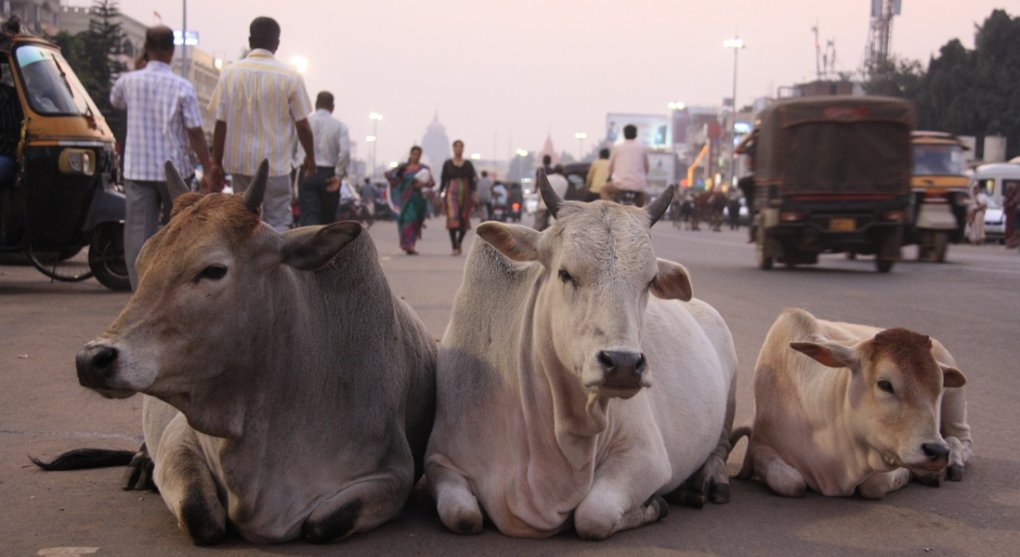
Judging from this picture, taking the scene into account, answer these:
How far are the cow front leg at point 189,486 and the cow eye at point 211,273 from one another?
2.48 ft

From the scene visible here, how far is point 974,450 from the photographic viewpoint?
655cm

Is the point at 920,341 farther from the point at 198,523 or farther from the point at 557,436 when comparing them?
the point at 198,523

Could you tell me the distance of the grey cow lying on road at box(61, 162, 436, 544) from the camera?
4379 mm

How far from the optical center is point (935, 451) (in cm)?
514

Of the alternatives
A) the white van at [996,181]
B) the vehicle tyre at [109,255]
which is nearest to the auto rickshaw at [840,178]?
the vehicle tyre at [109,255]

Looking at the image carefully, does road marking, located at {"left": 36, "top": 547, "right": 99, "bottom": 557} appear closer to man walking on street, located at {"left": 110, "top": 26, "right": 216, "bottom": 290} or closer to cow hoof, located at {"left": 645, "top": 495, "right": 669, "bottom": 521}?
cow hoof, located at {"left": 645, "top": 495, "right": 669, "bottom": 521}

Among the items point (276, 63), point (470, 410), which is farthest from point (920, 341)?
point (276, 63)

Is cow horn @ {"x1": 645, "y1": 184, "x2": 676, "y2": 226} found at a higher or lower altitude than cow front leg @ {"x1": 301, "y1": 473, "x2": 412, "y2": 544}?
higher

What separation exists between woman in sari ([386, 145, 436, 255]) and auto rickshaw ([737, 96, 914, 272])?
5882mm

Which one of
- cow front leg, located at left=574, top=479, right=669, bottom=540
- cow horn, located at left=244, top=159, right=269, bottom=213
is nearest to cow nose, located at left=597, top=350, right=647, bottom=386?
cow front leg, located at left=574, top=479, right=669, bottom=540

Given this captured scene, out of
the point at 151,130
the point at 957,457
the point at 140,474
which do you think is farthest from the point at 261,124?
the point at 957,457

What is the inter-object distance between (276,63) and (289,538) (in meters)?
5.68

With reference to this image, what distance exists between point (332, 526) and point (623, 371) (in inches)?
46.9

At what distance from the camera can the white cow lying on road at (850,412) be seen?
5.30 metres
